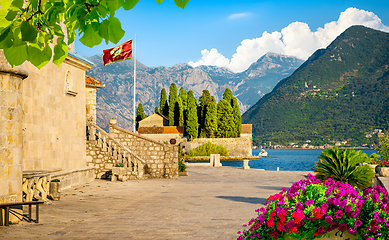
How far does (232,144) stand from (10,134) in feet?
236

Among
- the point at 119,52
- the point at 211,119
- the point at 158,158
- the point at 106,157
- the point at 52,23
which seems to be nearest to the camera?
the point at 52,23

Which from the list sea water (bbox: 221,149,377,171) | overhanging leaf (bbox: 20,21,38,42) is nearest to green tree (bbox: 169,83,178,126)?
sea water (bbox: 221,149,377,171)

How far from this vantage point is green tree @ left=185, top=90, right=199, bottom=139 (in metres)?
71.9

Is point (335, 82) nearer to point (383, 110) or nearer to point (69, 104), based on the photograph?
point (383, 110)

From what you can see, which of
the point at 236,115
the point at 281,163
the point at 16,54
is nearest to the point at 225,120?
the point at 236,115

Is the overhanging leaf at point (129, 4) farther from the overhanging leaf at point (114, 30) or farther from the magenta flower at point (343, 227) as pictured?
the magenta flower at point (343, 227)

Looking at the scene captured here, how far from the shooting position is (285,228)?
12.9 ft

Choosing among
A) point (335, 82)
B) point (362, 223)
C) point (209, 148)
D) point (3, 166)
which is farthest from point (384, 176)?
point (335, 82)

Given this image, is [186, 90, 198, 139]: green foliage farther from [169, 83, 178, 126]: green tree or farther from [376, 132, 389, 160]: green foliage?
[376, 132, 389, 160]: green foliage

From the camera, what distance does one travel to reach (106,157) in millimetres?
18688

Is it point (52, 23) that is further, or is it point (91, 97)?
point (91, 97)

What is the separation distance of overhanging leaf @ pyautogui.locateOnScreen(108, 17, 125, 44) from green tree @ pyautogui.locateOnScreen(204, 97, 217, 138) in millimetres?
68612

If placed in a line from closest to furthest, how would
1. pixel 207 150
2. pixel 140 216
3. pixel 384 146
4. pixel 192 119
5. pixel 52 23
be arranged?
1. pixel 52 23
2. pixel 140 216
3. pixel 384 146
4. pixel 192 119
5. pixel 207 150

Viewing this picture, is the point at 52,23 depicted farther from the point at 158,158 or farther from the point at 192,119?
the point at 192,119
